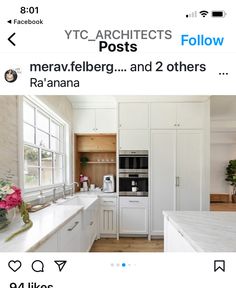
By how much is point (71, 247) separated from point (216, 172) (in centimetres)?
619

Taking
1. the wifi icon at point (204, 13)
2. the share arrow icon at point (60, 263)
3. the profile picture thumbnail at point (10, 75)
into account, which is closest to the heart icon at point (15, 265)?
the share arrow icon at point (60, 263)

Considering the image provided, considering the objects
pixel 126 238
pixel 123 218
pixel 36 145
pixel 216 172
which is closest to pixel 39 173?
pixel 36 145

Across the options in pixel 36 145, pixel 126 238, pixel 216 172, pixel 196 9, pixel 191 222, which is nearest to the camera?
pixel 196 9

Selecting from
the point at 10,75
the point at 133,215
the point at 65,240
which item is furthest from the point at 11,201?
the point at 133,215

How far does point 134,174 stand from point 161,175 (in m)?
0.39

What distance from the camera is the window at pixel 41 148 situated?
1924 mm

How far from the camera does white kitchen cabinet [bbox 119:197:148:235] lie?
2.79 metres

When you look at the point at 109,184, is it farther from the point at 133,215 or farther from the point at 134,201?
the point at 133,215

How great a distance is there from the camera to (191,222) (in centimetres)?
118

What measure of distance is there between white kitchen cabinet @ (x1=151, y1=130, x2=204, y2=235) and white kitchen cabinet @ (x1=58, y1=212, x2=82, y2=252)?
4.78 feet

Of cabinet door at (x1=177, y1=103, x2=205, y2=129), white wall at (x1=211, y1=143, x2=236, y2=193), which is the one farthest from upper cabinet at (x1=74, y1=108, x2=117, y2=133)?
white wall at (x1=211, y1=143, x2=236, y2=193)

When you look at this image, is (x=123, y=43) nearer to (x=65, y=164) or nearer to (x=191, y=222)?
(x=191, y=222)

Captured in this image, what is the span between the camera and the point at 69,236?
1381 millimetres

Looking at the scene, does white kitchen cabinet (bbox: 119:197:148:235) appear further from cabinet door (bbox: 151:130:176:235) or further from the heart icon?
the heart icon
